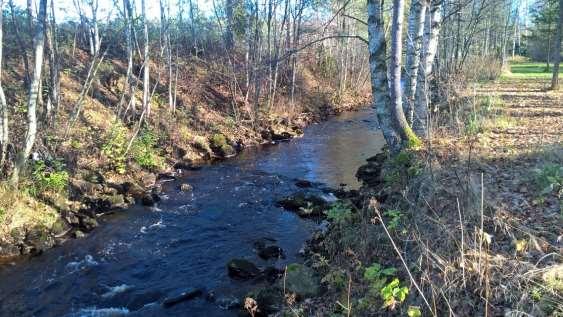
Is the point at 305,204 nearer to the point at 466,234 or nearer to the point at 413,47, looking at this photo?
the point at 413,47

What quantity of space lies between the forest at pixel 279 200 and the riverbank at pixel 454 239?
0.03 meters

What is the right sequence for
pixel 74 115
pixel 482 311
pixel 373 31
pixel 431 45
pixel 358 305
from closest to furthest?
1. pixel 482 311
2. pixel 358 305
3. pixel 373 31
4. pixel 431 45
5. pixel 74 115

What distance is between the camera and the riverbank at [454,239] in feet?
16.5

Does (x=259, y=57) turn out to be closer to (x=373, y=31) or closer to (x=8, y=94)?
(x=8, y=94)

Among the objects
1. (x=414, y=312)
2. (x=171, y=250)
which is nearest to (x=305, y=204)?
(x=171, y=250)

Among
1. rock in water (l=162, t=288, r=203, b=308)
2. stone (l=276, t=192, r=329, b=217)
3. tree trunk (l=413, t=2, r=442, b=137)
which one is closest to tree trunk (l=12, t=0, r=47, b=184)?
rock in water (l=162, t=288, r=203, b=308)

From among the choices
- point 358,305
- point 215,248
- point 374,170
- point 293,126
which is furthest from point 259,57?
point 358,305

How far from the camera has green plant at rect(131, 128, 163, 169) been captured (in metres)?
15.0

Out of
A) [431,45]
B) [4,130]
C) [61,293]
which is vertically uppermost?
[431,45]

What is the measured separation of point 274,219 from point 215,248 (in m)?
2.07

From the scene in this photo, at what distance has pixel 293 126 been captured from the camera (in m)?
23.3

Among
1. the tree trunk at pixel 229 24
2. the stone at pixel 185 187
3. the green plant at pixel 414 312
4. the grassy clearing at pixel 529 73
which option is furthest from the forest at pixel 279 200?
the grassy clearing at pixel 529 73

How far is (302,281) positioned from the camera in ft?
23.3

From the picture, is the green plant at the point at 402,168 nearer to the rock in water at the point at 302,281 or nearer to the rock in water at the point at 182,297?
the rock in water at the point at 302,281
